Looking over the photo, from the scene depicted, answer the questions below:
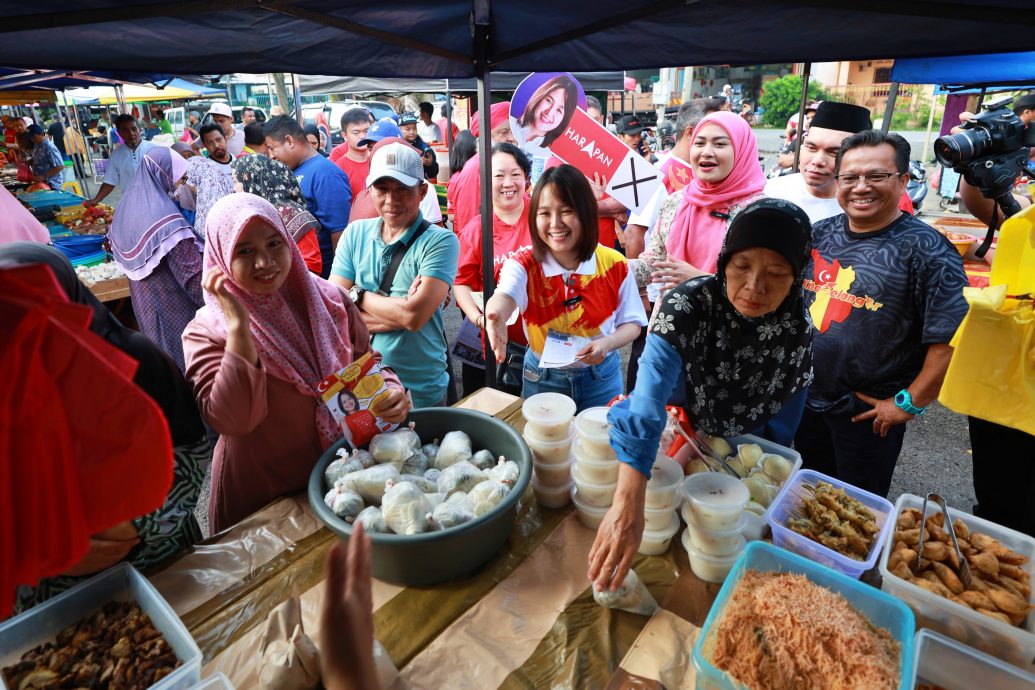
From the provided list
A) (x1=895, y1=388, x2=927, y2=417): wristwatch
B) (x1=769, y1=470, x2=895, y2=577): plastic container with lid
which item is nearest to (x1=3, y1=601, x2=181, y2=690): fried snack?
(x1=769, y1=470, x2=895, y2=577): plastic container with lid

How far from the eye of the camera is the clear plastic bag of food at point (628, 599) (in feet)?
4.33

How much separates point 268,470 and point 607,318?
4.96 ft

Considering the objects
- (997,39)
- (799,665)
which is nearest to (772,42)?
(997,39)

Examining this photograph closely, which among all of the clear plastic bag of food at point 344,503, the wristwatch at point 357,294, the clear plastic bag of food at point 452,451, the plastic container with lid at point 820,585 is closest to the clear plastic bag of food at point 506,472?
the clear plastic bag of food at point 452,451

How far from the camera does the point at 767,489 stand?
1559 mm

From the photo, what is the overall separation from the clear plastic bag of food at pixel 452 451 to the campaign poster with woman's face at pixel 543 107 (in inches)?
101

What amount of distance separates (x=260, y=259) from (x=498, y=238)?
1.79m

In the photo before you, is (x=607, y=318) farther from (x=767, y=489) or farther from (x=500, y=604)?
(x=500, y=604)

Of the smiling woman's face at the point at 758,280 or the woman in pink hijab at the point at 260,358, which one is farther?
the woman in pink hijab at the point at 260,358

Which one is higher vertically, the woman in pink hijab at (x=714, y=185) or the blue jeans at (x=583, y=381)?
the woman in pink hijab at (x=714, y=185)

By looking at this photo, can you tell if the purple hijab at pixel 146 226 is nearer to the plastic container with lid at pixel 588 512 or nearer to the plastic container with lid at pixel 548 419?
the plastic container with lid at pixel 548 419

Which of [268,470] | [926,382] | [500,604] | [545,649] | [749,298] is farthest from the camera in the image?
[926,382]

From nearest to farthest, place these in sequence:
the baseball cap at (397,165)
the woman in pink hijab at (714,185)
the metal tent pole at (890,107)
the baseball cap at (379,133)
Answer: the baseball cap at (397,165) < the woman in pink hijab at (714,185) < the metal tent pole at (890,107) < the baseball cap at (379,133)

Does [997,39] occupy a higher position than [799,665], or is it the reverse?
[997,39]
